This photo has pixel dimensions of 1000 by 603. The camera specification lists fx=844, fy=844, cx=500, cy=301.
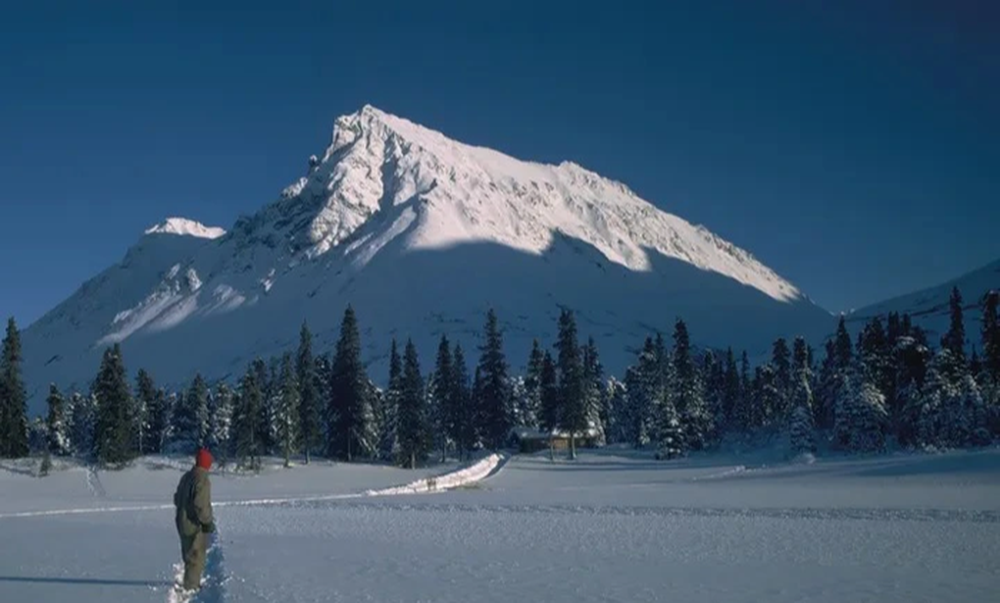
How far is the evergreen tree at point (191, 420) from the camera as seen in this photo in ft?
292

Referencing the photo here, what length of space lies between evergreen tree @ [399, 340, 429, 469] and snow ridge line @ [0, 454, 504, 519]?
708 centimetres

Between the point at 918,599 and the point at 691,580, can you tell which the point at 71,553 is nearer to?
the point at 691,580

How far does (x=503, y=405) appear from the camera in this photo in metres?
81.8

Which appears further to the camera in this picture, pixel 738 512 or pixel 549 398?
pixel 549 398

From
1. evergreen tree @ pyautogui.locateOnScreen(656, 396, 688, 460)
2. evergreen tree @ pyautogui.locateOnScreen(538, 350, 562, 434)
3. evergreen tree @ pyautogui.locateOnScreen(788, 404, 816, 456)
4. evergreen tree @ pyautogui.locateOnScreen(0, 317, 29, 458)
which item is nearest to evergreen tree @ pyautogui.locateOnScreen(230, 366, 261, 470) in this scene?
evergreen tree @ pyautogui.locateOnScreen(0, 317, 29, 458)

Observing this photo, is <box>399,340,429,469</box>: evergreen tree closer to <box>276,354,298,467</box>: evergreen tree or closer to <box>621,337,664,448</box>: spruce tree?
<box>276,354,298,467</box>: evergreen tree

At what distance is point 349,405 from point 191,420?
25.4 meters

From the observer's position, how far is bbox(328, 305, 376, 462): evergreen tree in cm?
7494

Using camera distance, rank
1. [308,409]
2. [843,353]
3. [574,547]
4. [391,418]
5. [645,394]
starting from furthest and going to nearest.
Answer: [645,394], [391,418], [843,353], [308,409], [574,547]

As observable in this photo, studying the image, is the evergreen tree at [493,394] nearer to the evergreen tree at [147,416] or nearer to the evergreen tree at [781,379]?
the evergreen tree at [781,379]

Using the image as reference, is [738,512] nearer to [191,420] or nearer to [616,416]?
[191,420]

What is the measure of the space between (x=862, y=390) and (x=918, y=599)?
52.6 meters

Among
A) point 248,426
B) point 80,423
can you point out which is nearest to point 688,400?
point 248,426

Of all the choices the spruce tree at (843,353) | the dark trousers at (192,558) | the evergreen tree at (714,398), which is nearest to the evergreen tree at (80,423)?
the evergreen tree at (714,398)
